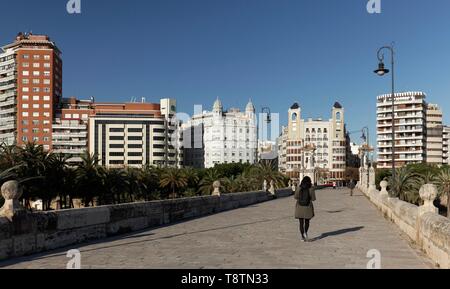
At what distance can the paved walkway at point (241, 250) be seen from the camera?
793 cm

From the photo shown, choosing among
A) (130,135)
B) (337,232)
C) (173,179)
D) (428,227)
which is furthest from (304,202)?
(130,135)

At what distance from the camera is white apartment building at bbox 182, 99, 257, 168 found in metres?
179

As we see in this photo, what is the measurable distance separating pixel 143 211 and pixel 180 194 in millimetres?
61304

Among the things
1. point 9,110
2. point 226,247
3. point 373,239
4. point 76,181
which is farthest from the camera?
point 9,110

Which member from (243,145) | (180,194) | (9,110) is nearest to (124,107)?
(9,110)

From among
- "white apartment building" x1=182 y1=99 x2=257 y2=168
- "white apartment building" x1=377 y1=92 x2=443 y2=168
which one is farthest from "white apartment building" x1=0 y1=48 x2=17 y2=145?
"white apartment building" x1=377 y1=92 x2=443 y2=168

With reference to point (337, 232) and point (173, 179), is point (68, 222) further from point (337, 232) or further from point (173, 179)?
point (173, 179)

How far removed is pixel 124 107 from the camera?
15025 centimetres

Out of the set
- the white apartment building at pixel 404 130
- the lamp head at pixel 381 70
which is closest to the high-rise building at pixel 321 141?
the white apartment building at pixel 404 130

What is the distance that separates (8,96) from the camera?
13575 centimetres

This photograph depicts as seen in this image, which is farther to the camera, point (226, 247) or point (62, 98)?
point (62, 98)

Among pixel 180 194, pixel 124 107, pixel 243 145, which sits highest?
pixel 124 107
